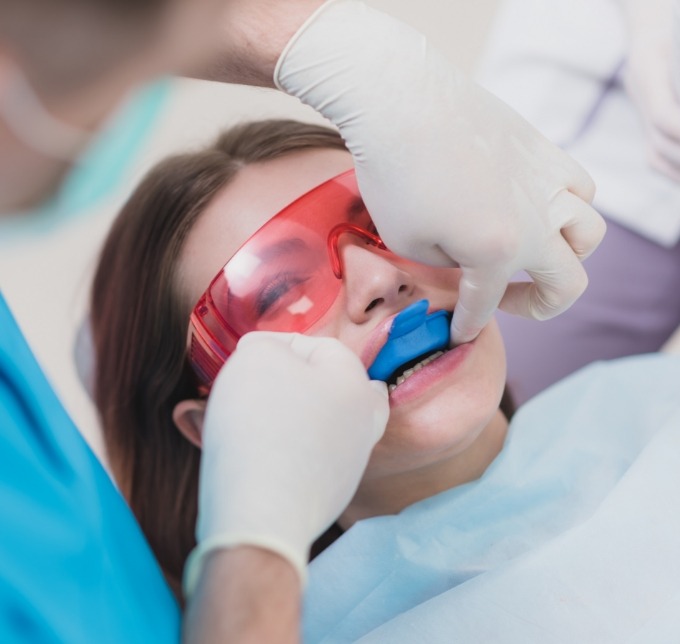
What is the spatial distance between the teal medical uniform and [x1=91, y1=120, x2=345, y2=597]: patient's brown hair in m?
0.37

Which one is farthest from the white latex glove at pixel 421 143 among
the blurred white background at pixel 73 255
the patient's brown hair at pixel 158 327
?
the blurred white background at pixel 73 255

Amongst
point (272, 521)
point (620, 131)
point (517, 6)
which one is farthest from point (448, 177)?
point (517, 6)

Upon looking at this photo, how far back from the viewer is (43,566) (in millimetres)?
653

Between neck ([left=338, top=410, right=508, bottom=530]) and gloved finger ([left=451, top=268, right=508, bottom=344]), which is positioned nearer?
gloved finger ([left=451, top=268, right=508, bottom=344])

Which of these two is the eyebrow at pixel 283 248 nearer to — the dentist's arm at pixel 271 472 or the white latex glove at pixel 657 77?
the dentist's arm at pixel 271 472

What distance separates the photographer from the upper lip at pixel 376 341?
1.00m

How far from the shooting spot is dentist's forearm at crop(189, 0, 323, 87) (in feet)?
2.95

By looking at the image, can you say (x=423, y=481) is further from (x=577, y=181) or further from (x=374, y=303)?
(x=577, y=181)

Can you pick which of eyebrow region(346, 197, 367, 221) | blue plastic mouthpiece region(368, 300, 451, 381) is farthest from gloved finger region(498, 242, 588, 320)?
eyebrow region(346, 197, 367, 221)

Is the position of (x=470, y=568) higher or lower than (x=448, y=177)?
lower

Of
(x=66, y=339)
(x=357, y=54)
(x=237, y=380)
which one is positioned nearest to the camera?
(x=237, y=380)

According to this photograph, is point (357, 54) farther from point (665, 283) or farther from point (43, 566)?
point (665, 283)

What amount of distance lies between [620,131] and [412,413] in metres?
0.95

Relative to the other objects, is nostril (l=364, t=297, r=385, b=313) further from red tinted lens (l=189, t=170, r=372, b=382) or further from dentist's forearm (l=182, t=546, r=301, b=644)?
dentist's forearm (l=182, t=546, r=301, b=644)
